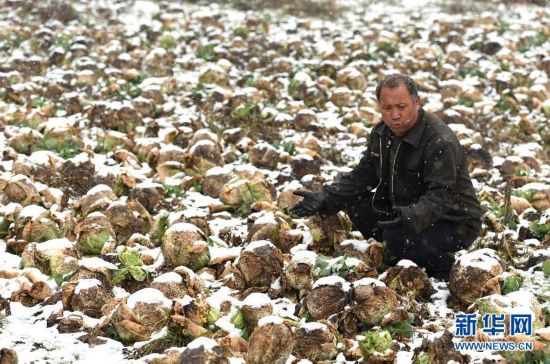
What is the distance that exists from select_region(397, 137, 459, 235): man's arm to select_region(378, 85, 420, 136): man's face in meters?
0.17

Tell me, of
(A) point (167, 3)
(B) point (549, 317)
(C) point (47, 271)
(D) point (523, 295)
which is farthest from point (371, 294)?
(A) point (167, 3)

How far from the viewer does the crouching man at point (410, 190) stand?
3439mm

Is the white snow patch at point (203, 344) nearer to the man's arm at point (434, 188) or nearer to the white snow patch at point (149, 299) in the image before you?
the white snow patch at point (149, 299)

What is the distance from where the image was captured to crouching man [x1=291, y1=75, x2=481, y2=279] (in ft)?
Result: 11.3

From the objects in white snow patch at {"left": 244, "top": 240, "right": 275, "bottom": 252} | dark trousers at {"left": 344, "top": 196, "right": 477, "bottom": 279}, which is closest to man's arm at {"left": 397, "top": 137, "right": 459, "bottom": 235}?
dark trousers at {"left": 344, "top": 196, "right": 477, "bottom": 279}

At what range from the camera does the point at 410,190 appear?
3.71m

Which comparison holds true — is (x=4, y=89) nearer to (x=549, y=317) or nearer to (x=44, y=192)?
(x=44, y=192)

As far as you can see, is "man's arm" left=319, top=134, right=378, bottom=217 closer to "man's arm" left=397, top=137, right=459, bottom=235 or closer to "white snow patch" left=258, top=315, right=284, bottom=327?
"man's arm" left=397, top=137, right=459, bottom=235

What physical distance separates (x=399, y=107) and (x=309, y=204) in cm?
83

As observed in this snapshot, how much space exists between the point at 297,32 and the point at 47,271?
7.52m

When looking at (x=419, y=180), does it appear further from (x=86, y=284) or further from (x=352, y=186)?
(x=86, y=284)

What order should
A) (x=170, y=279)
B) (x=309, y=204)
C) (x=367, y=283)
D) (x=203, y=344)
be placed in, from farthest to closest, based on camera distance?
(x=309, y=204)
(x=170, y=279)
(x=367, y=283)
(x=203, y=344)

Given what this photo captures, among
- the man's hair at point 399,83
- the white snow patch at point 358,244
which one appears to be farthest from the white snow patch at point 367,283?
the man's hair at point 399,83

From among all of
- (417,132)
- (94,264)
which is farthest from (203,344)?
(417,132)
